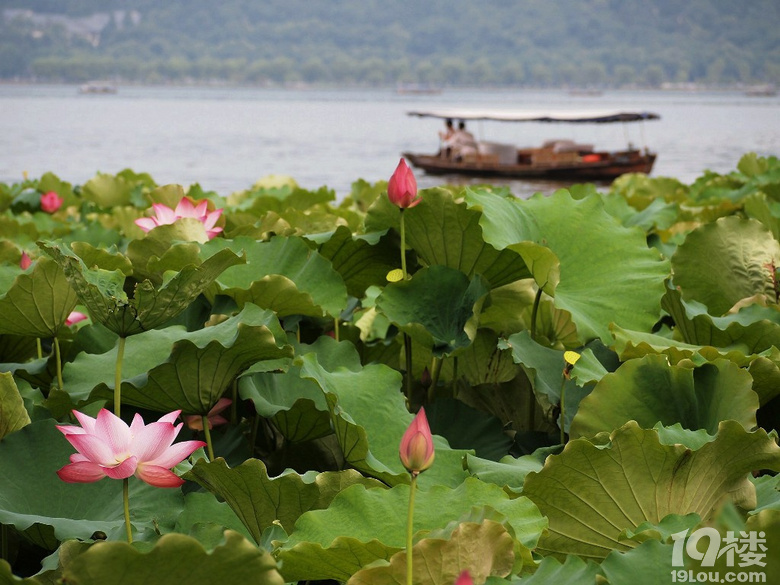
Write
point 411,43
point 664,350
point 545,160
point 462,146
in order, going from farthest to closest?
1. point 411,43
2. point 462,146
3. point 545,160
4. point 664,350

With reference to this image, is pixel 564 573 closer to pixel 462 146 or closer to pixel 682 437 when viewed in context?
pixel 682 437

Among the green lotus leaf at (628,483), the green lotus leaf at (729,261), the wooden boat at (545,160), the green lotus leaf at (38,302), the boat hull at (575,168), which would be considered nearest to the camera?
the green lotus leaf at (628,483)

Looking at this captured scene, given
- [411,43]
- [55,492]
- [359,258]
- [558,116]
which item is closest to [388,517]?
[55,492]

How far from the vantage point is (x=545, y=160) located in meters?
23.2

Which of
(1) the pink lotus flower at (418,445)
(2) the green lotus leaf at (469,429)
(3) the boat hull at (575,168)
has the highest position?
(1) the pink lotus flower at (418,445)

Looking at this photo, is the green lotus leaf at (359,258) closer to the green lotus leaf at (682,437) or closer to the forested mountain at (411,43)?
the green lotus leaf at (682,437)

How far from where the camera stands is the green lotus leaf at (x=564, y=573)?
0.80 m

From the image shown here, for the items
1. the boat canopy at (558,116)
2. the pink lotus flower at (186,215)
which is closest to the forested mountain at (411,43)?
the boat canopy at (558,116)

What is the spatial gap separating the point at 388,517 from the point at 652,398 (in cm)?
46

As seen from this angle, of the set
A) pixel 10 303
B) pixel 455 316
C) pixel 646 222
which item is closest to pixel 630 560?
pixel 455 316

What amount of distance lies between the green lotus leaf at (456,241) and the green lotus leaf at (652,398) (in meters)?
0.35

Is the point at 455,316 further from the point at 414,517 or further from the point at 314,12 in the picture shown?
the point at 314,12

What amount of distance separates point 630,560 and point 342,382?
60 cm

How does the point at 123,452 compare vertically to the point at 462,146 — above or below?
above
